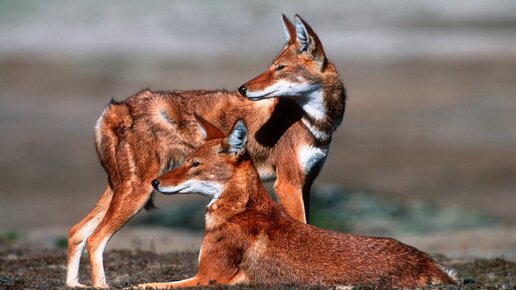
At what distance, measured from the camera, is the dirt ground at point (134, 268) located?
12.4m

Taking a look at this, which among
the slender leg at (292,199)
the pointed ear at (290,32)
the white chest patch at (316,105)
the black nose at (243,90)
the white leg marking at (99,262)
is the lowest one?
the white leg marking at (99,262)

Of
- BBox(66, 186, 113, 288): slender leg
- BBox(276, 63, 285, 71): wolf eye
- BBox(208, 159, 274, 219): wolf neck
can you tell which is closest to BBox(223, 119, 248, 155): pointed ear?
BBox(208, 159, 274, 219): wolf neck

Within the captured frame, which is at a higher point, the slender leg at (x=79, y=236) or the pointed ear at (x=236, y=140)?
the pointed ear at (x=236, y=140)

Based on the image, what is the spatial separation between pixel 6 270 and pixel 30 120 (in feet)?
49.6

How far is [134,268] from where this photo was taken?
13242mm

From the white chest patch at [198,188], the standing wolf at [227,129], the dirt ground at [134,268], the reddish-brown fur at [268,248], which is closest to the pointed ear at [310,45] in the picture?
the standing wolf at [227,129]

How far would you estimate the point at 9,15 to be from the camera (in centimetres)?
4438

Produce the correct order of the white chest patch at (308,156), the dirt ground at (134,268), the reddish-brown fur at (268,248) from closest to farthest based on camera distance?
the reddish-brown fur at (268,248) < the white chest patch at (308,156) < the dirt ground at (134,268)

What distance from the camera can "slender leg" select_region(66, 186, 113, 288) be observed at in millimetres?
11875

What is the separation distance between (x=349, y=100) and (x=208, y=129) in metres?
19.6

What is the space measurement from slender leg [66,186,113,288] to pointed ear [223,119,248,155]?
2083mm

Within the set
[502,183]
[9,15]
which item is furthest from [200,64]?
[502,183]

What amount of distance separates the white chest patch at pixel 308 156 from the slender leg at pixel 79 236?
6.64 ft

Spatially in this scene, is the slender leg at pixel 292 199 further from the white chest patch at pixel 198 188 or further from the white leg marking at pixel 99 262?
the white leg marking at pixel 99 262
